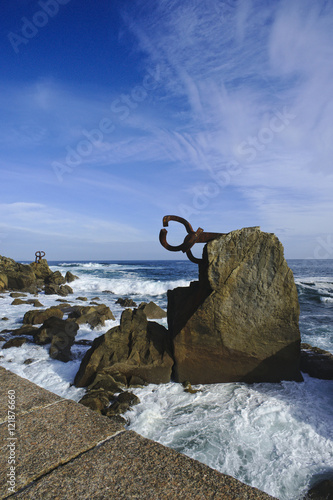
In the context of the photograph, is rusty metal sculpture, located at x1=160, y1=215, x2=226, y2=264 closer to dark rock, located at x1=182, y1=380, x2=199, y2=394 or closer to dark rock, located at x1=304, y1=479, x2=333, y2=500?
dark rock, located at x1=182, y1=380, x2=199, y2=394

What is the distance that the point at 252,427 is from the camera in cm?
305

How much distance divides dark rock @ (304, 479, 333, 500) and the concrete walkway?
104 cm

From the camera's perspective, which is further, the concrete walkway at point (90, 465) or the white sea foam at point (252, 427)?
the white sea foam at point (252, 427)

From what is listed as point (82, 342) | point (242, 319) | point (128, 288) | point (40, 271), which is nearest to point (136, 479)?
point (242, 319)

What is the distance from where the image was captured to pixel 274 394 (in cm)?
371

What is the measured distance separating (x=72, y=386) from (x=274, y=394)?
2523 millimetres

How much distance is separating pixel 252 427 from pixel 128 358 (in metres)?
1.74

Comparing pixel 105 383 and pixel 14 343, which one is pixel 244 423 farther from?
pixel 14 343

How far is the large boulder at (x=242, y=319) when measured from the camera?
3977mm

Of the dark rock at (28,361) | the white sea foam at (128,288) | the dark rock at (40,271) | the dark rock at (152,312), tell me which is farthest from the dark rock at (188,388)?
the dark rock at (40,271)

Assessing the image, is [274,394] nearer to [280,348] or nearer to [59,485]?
[280,348]

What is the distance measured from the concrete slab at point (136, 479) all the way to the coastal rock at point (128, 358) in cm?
218

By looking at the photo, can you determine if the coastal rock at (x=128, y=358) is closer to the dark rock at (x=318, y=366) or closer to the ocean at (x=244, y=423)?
the ocean at (x=244, y=423)

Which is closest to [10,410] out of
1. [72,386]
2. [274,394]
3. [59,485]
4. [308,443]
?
[59,485]
